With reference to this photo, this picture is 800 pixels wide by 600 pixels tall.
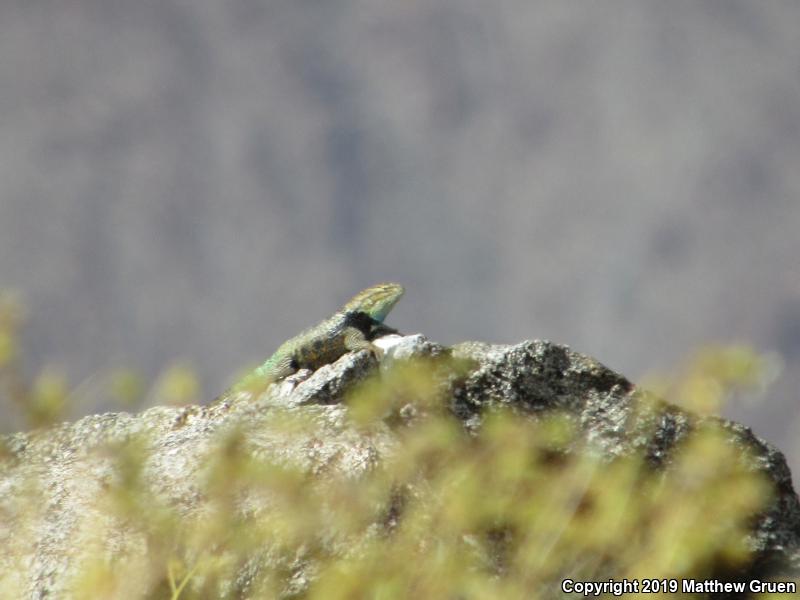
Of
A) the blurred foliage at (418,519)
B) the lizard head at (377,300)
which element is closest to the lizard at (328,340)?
the lizard head at (377,300)

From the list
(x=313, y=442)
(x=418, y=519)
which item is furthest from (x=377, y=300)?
(x=418, y=519)

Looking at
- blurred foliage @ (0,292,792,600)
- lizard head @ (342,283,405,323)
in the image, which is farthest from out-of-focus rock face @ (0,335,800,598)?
lizard head @ (342,283,405,323)

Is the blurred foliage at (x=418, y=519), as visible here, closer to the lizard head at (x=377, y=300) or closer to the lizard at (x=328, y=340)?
the lizard at (x=328, y=340)

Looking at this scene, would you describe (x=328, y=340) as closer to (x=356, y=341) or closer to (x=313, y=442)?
(x=356, y=341)

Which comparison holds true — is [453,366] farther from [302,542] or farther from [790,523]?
[790,523]

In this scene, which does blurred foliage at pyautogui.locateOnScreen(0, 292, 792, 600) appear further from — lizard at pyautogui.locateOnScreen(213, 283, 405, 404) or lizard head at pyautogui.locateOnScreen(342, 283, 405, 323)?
lizard head at pyautogui.locateOnScreen(342, 283, 405, 323)
